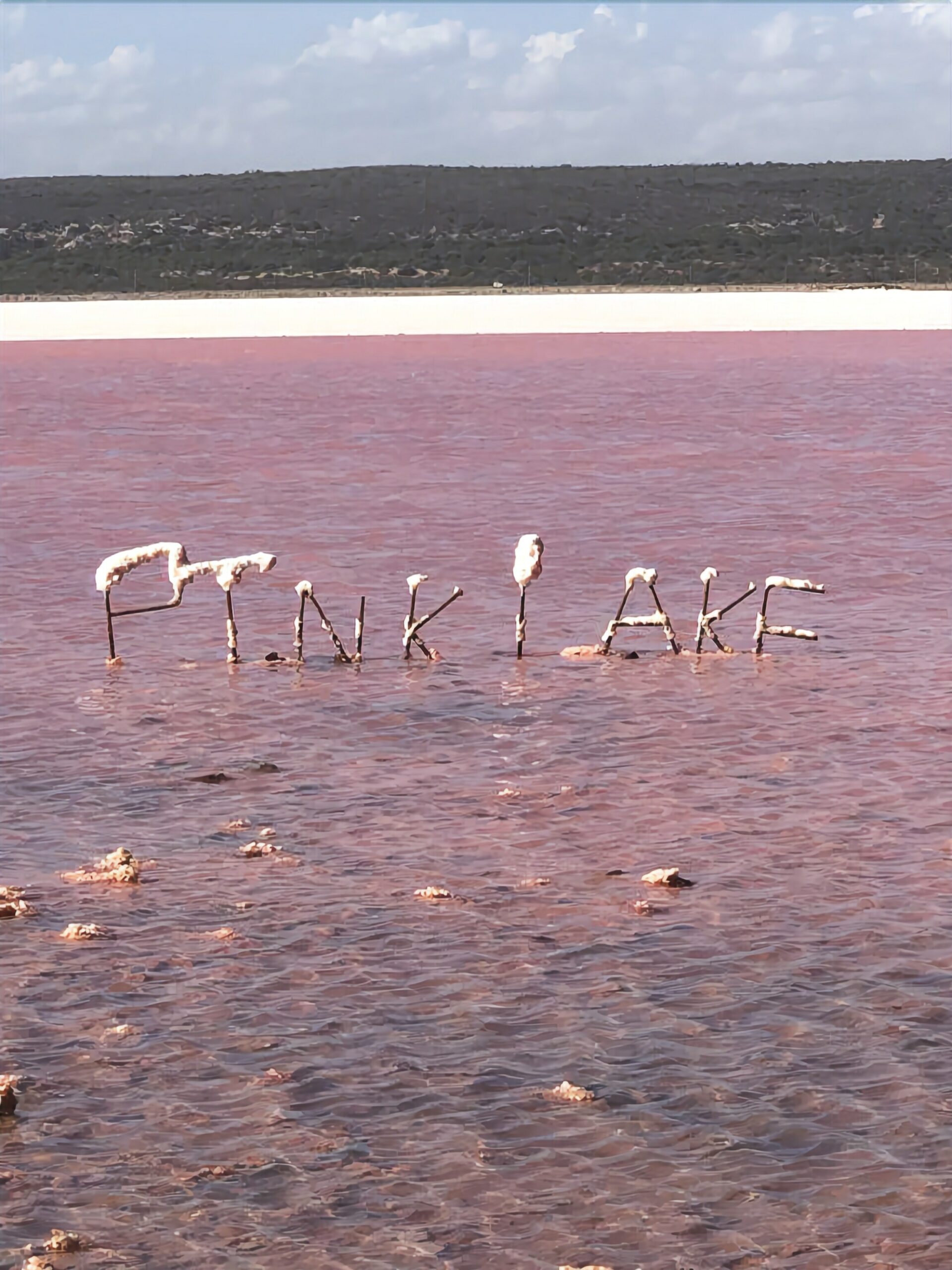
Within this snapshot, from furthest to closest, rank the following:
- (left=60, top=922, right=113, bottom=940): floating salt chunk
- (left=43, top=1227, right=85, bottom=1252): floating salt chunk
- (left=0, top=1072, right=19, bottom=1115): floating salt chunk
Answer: (left=60, top=922, right=113, bottom=940): floating salt chunk, (left=0, top=1072, right=19, bottom=1115): floating salt chunk, (left=43, top=1227, right=85, bottom=1252): floating salt chunk

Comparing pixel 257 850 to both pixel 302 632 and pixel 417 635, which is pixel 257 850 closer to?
pixel 302 632

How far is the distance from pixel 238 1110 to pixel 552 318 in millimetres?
54071

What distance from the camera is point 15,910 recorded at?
323 inches

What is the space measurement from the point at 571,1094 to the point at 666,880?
6.96 feet

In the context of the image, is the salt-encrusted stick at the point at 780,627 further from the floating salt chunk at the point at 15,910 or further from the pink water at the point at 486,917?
the floating salt chunk at the point at 15,910

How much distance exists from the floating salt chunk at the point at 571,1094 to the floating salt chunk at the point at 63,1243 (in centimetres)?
151

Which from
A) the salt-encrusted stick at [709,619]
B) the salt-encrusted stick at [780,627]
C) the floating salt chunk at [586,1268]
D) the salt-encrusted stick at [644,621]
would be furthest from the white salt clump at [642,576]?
the floating salt chunk at [586,1268]

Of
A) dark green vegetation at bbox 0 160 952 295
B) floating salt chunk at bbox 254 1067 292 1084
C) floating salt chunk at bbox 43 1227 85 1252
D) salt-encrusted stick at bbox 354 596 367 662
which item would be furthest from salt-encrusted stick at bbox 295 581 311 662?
dark green vegetation at bbox 0 160 952 295

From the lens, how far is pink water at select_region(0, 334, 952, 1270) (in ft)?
19.3

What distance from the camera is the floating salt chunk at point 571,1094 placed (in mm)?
6469

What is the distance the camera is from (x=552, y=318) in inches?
2344

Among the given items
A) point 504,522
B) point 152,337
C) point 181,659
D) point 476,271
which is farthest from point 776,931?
point 476,271

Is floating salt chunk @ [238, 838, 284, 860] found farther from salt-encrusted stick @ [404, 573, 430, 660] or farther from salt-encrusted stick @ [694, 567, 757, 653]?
salt-encrusted stick @ [694, 567, 757, 653]

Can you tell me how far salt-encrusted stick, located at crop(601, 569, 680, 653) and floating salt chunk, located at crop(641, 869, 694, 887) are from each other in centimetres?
377
